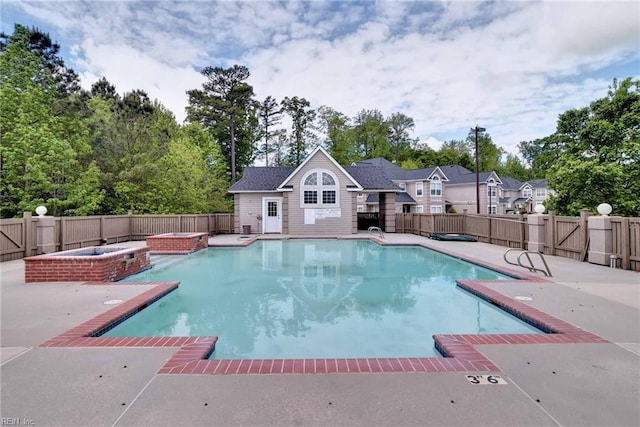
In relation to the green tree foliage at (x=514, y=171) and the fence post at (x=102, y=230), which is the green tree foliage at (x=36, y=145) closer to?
the fence post at (x=102, y=230)

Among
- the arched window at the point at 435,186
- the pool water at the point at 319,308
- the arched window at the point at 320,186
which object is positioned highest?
the arched window at the point at 435,186

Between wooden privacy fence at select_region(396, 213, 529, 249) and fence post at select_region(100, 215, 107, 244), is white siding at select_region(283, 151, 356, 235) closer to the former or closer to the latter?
wooden privacy fence at select_region(396, 213, 529, 249)

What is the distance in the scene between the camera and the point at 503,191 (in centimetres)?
4631

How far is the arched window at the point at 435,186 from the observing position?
36.2 meters

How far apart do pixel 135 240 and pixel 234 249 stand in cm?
641

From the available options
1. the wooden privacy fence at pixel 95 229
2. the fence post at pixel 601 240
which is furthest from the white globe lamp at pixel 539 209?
the wooden privacy fence at pixel 95 229

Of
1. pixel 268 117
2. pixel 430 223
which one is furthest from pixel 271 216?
pixel 268 117

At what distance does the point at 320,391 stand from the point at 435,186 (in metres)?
36.1

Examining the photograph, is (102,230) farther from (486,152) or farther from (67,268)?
(486,152)

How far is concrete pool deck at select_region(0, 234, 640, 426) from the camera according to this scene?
2432 millimetres

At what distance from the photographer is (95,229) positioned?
14.9m

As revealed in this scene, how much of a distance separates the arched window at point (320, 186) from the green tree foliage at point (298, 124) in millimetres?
A: 17566

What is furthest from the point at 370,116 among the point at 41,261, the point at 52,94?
the point at 41,261

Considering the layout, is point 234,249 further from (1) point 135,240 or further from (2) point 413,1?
(2) point 413,1
